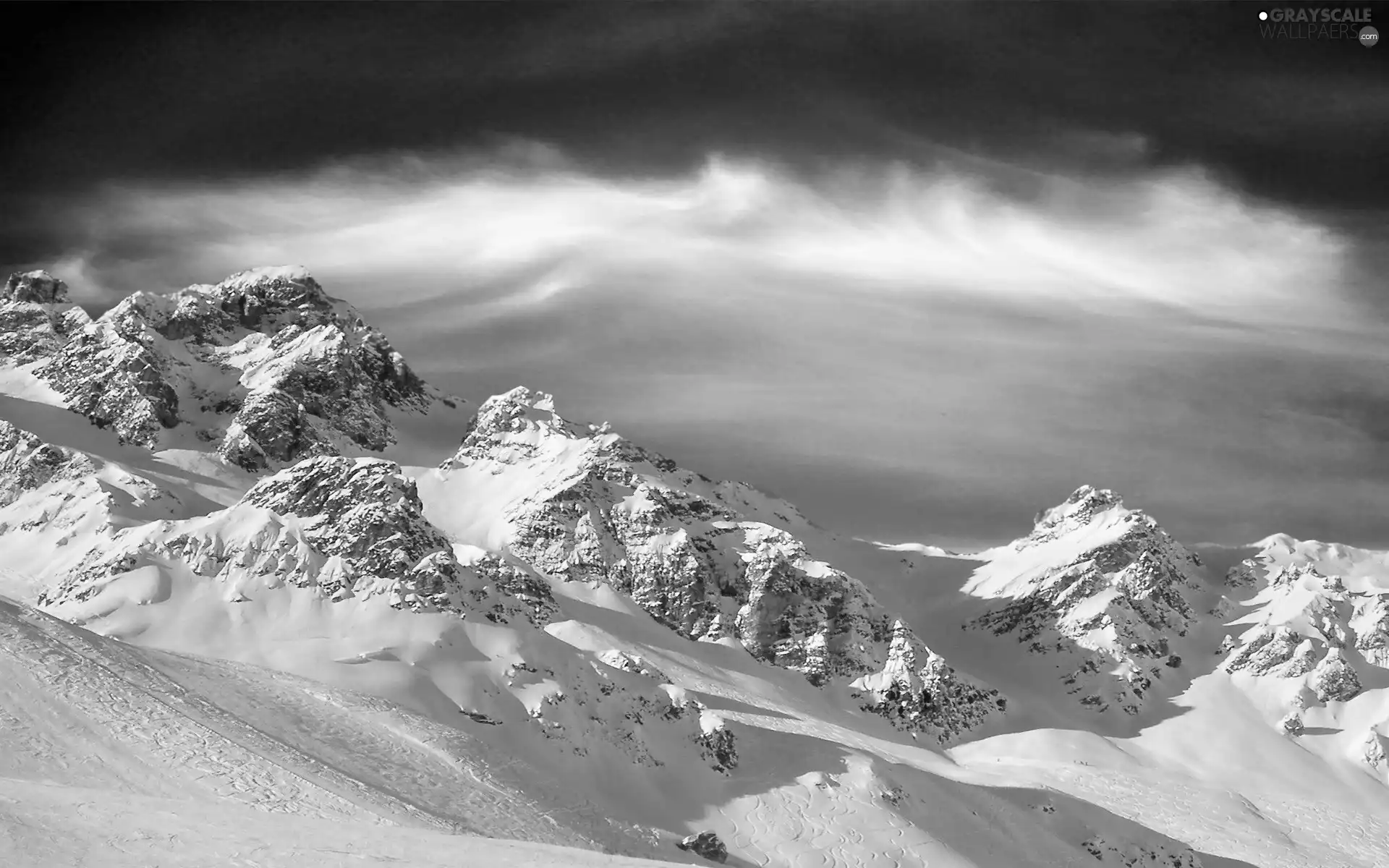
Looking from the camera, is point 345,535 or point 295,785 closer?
point 295,785

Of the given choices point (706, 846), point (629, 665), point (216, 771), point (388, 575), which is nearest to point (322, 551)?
point (388, 575)

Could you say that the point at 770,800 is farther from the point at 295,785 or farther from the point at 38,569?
the point at 38,569

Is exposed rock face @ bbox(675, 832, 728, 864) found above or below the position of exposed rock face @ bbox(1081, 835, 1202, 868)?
above

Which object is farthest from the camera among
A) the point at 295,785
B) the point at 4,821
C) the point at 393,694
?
the point at 393,694

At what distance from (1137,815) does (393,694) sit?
11043 cm

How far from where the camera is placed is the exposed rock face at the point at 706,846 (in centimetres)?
12394

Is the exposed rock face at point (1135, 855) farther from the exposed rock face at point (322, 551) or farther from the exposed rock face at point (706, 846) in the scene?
the exposed rock face at point (322, 551)

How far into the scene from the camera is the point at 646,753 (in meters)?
144

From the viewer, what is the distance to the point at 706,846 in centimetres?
12500

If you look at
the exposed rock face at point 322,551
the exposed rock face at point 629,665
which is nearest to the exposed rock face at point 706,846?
the exposed rock face at point 629,665

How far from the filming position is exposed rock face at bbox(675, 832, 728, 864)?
4879 inches

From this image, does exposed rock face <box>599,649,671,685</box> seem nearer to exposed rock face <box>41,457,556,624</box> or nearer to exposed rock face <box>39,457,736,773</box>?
exposed rock face <box>39,457,736,773</box>

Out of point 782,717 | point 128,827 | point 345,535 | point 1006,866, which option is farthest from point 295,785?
point 782,717

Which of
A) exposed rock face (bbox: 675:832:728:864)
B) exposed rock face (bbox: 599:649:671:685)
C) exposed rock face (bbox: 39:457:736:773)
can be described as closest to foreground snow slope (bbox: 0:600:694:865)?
exposed rock face (bbox: 675:832:728:864)
